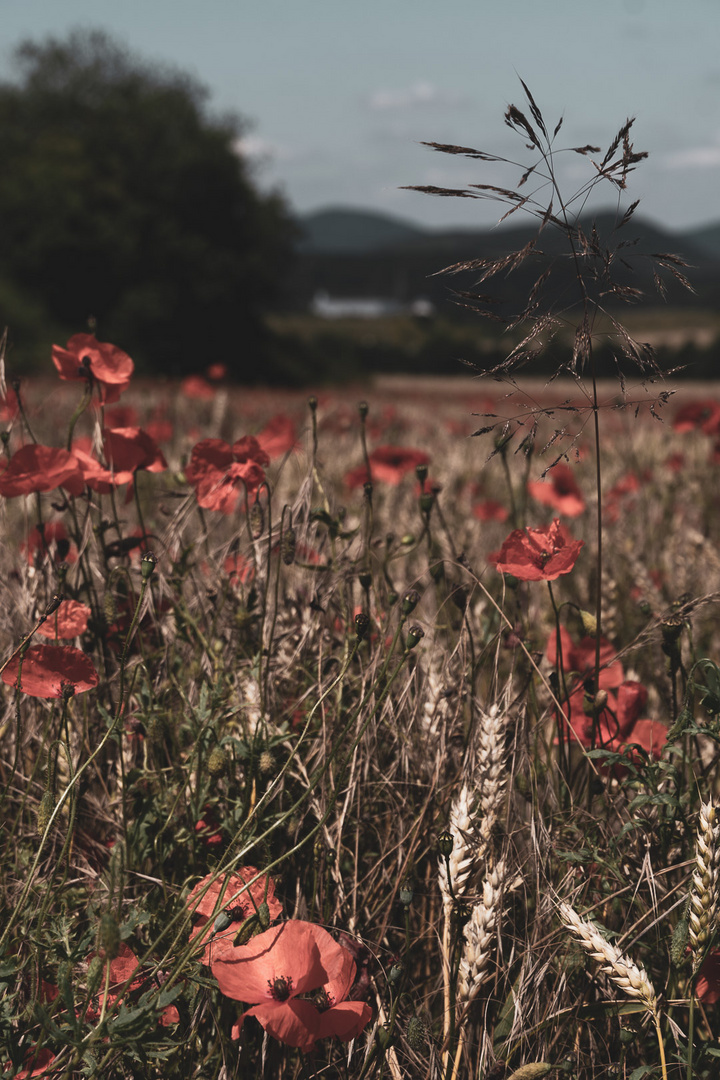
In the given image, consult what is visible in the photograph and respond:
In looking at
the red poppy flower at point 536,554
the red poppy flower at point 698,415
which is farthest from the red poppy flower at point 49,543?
the red poppy flower at point 698,415

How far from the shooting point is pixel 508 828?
49.8 inches

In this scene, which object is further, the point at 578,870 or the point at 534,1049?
the point at 578,870

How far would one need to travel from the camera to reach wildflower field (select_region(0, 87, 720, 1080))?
1.02 metres

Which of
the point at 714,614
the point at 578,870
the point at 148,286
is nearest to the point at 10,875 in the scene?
the point at 578,870

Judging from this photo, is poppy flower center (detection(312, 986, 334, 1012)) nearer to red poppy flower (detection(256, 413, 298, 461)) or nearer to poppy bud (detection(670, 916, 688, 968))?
poppy bud (detection(670, 916, 688, 968))

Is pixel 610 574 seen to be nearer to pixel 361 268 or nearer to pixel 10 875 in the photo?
pixel 10 875

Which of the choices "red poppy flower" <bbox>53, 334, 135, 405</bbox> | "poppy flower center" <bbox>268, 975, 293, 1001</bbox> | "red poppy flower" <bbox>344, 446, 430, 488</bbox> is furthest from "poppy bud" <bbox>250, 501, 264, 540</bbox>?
"red poppy flower" <bbox>344, 446, 430, 488</bbox>

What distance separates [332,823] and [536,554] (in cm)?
52

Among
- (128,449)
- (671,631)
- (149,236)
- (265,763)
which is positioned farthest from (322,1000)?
(149,236)

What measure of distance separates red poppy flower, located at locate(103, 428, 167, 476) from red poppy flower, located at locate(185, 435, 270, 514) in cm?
14

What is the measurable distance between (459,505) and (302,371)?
71.9 feet

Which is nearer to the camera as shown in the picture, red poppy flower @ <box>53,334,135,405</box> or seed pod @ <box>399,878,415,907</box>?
seed pod @ <box>399,878,415,907</box>

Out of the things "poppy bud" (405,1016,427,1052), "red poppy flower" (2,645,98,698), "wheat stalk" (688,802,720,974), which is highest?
"red poppy flower" (2,645,98,698)

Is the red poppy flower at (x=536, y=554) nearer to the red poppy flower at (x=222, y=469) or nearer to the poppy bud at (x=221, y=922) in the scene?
the red poppy flower at (x=222, y=469)
